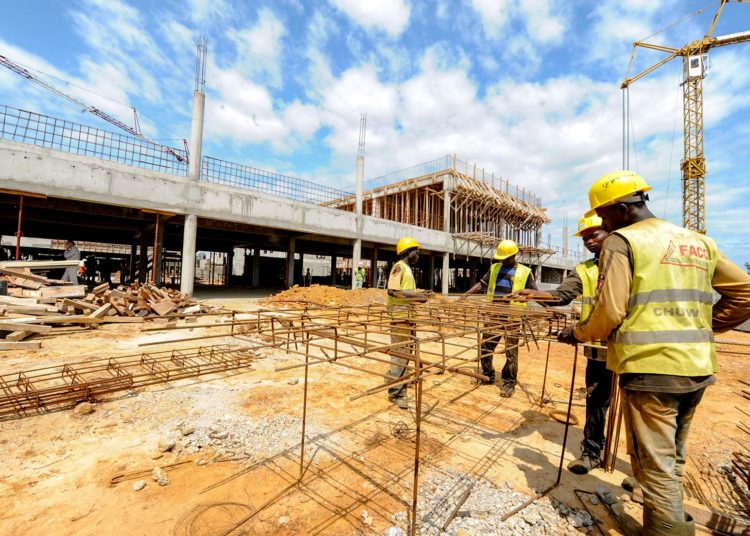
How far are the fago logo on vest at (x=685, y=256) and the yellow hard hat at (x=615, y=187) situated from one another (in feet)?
1.37

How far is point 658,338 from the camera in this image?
1827 mm

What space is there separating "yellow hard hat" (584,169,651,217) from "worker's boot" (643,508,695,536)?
6.01ft

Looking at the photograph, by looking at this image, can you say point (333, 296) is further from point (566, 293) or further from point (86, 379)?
point (566, 293)

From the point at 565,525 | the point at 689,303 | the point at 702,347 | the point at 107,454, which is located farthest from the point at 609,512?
the point at 107,454

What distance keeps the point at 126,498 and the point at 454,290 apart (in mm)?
31365

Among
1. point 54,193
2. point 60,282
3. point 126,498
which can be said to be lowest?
point 126,498

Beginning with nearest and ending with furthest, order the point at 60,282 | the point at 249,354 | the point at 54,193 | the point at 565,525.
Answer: the point at 565,525 < the point at 249,354 < the point at 60,282 < the point at 54,193

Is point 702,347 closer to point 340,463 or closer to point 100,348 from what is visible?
point 340,463

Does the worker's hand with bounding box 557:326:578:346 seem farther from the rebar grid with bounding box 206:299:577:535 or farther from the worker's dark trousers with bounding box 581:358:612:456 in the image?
the worker's dark trousers with bounding box 581:358:612:456

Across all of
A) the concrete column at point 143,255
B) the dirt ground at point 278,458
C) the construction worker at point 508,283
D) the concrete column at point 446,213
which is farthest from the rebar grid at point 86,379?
the concrete column at point 446,213

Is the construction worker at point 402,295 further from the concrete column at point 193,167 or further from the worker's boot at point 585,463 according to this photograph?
the concrete column at point 193,167

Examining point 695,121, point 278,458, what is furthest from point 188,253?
point 695,121

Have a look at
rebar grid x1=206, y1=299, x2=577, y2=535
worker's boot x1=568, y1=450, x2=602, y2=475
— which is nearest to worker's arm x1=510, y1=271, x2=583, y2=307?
rebar grid x1=206, y1=299, x2=577, y2=535

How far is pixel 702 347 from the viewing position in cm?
183
